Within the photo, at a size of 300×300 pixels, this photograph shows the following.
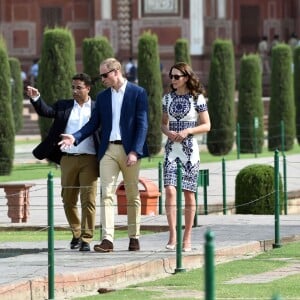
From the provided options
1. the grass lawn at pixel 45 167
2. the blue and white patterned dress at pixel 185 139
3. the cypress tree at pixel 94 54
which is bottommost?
the grass lawn at pixel 45 167

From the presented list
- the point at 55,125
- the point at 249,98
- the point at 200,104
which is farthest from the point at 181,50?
the point at 200,104

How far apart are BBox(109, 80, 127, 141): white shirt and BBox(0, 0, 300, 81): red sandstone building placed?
36.0 m

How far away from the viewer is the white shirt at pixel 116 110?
1398 cm

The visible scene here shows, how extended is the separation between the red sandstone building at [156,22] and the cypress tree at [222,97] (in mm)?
12846

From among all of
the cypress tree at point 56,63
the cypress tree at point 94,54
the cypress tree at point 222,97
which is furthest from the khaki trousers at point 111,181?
the cypress tree at point 222,97

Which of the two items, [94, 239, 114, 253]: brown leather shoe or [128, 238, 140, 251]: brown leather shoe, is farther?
[128, 238, 140, 251]: brown leather shoe

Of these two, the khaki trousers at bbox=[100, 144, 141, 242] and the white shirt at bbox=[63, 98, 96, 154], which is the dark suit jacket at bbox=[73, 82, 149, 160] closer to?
the khaki trousers at bbox=[100, 144, 141, 242]

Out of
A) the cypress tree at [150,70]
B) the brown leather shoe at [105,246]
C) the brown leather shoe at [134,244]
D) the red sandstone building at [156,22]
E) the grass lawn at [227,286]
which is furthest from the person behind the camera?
the red sandstone building at [156,22]

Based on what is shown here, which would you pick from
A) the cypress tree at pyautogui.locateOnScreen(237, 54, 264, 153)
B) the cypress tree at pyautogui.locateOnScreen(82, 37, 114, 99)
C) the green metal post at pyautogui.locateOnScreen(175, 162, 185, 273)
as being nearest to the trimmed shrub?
the green metal post at pyautogui.locateOnScreen(175, 162, 185, 273)

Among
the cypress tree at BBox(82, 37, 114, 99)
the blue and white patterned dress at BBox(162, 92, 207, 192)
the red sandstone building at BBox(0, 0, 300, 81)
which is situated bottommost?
the blue and white patterned dress at BBox(162, 92, 207, 192)

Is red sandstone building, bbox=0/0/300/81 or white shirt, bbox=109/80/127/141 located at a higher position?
red sandstone building, bbox=0/0/300/81

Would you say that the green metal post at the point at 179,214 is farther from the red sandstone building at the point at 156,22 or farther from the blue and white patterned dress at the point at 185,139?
the red sandstone building at the point at 156,22

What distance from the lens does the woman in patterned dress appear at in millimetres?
13977

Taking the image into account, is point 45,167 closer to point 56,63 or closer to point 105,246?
point 56,63
